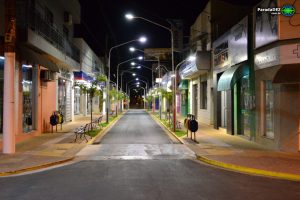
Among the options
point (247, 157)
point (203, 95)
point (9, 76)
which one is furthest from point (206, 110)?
point (9, 76)

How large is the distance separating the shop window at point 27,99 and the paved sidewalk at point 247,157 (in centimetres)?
846

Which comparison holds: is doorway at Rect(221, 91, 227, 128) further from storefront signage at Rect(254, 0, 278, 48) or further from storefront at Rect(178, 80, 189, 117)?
storefront at Rect(178, 80, 189, 117)

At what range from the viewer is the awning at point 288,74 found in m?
15.4

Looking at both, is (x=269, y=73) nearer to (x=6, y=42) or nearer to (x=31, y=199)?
(x=6, y=42)

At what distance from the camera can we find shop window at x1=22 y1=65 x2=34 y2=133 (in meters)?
21.3

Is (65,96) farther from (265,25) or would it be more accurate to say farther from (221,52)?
(265,25)

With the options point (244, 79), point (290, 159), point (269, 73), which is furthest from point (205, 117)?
point (290, 159)

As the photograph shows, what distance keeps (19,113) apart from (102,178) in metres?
10.5

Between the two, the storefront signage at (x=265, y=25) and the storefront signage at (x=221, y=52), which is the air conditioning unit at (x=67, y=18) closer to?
the storefront signage at (x=221, y=52)

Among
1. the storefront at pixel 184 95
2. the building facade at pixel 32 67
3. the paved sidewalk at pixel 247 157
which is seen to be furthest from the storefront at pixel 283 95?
the storefront at pixel 184 95

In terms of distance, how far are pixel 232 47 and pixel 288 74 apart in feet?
24.9

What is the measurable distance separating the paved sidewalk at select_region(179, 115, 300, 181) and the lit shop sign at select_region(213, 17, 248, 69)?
4.43 m

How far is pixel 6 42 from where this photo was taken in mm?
15602

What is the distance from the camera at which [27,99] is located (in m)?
22.0
